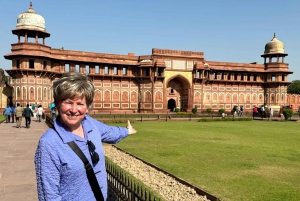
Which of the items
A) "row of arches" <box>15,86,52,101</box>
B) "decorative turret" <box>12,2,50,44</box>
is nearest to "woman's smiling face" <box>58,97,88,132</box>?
"row of arches" <box>15,86,52,101</box>

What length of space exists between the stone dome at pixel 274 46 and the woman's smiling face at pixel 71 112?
1721 inches

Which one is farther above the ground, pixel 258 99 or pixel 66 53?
pixel 66 53

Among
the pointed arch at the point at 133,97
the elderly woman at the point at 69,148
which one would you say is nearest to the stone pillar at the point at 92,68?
the pointed arch at the point at 133,97

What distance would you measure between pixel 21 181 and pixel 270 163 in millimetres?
6191

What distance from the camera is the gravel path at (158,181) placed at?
188 inches

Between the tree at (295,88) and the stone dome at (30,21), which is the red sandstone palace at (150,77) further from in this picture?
the tree at (295,88)

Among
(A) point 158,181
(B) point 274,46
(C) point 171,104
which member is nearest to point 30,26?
(C) point 171,104

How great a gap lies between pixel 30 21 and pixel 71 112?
31.2 m

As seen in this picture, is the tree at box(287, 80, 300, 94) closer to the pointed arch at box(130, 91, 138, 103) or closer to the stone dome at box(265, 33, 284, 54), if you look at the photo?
the stone dome at box(265, 33, 284, 54)

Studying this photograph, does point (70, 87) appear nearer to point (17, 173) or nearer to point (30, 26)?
point (17, 173)

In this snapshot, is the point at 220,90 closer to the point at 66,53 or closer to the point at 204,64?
the point at 204,64

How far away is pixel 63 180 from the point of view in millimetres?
1787

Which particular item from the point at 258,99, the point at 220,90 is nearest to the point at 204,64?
the point at 220,90

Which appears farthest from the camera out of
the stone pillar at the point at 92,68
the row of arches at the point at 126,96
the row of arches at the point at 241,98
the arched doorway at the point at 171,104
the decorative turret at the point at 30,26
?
the row of arches at the point at 241,98
